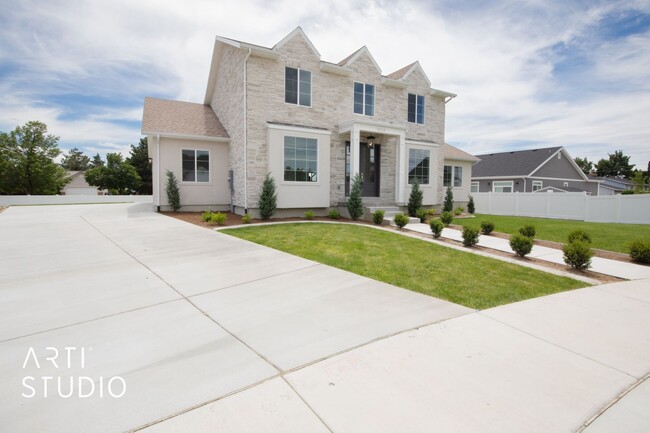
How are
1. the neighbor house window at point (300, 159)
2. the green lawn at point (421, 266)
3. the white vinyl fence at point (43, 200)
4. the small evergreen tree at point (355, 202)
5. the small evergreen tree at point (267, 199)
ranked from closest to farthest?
the green lawn at point (421, 266)
the small evergreen tree at point (267, 199)
the neighbor house window at point (300, 159)
the small evergreen tree at point (355, 202)
the white vinyl fence at point (43, 200)

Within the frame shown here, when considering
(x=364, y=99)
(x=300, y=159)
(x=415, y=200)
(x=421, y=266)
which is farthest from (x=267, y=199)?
(x=421, y=266)

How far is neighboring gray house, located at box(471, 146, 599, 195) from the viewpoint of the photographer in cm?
2834

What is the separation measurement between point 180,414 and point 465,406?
78.6 inches

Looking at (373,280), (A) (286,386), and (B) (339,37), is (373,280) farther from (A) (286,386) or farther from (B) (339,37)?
(B) (339,37)

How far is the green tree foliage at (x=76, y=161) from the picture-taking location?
250 ft

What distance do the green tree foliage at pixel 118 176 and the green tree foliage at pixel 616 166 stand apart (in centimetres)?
7986

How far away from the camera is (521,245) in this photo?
7508mm

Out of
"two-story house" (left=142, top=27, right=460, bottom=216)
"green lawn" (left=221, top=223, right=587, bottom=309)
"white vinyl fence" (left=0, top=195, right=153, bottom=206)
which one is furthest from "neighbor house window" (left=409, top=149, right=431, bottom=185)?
"white vinyl fence" (left=0, top=195, right=153, bottom=206)

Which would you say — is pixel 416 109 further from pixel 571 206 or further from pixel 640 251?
pixel 640 251

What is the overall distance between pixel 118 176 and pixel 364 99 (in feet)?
136

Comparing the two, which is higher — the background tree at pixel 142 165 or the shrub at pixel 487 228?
the background tree at pixel 142 165

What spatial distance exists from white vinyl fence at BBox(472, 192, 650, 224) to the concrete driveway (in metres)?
15.0

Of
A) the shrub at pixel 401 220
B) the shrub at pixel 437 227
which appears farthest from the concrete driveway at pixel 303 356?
the shrub at pixel 401 220

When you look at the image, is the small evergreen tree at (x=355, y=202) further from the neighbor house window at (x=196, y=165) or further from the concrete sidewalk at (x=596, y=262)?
the neighbor house window at (x=196, y=165)
